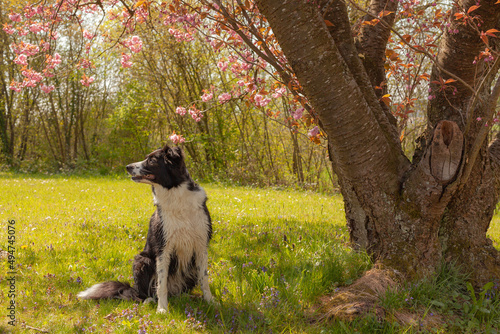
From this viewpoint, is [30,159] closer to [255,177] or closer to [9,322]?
[255,177]

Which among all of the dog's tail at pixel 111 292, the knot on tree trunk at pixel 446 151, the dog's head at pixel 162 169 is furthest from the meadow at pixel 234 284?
the dog's head at pixel 162 169

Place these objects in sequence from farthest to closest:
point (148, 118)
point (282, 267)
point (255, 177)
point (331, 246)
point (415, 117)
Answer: point (148, 118), point (255, 177), point (415, 117), point (331, 246), point (282, 267)

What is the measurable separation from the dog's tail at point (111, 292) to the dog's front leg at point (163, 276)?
27 cm

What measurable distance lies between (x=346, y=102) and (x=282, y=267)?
1.76m

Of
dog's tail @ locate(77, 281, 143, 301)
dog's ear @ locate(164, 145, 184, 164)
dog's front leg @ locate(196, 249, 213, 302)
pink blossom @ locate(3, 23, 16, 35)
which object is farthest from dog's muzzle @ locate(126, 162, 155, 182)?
pink blossom @ locate(3, 23, 16, 35)

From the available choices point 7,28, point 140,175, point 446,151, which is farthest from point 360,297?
point 7,28

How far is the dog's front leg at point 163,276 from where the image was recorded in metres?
3.05

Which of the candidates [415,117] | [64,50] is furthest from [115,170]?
[415,117]

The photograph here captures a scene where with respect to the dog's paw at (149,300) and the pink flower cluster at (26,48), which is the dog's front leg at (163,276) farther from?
the pink flower cluster at (26,48)

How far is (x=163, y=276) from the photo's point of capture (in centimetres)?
310

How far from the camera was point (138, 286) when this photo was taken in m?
3.26

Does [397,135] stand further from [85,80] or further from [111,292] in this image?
[85,80]

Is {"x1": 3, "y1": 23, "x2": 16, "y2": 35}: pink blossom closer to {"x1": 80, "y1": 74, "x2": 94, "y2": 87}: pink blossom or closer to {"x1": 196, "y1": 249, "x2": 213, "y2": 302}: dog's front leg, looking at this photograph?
{"x1": 80, "y1": 74, "x2": 94, "y2": 87}: pink blossom

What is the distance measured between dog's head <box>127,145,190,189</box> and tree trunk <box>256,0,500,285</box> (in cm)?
127
